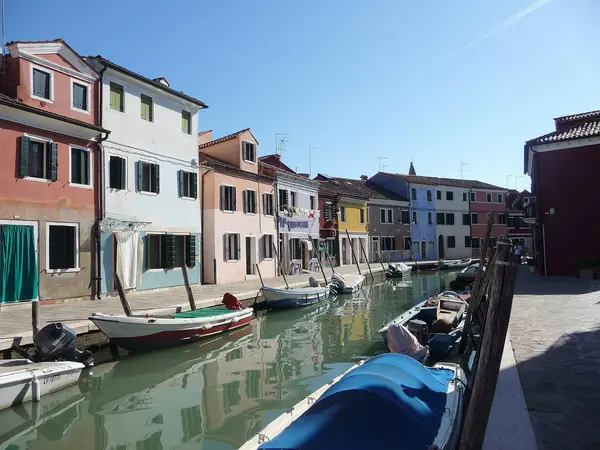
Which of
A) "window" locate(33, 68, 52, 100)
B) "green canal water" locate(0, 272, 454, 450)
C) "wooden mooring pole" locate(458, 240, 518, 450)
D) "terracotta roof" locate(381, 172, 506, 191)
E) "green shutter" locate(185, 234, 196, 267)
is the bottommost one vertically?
"green canal water" locate(0, 272, 454, 450)

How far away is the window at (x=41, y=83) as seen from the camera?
1468cm

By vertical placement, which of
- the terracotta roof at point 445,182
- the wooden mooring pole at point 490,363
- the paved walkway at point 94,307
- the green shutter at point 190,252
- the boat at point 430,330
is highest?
the terracotta roof at point 445,182

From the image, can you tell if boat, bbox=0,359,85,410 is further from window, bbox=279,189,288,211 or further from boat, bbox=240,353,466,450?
window, bbox=279,189,288,211

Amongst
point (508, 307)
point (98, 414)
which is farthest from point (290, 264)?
point (508, 307)

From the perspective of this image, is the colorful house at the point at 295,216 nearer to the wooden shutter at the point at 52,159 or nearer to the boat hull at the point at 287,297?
the boat hull at the point at 287,297

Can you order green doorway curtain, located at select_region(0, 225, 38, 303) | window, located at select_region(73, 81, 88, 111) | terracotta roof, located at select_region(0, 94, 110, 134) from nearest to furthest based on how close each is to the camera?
green doorway curtain, located at select_region(0, 225, 38, 303)
terracotta roof, located at select_region(0, 94, 110, 134)
window, located at select_region(73, 81, 88, 111)

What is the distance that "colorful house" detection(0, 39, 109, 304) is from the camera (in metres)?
13.7

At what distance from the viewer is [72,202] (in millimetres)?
15578

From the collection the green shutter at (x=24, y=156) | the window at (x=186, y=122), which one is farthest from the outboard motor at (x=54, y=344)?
the window at (x=186, y=122)

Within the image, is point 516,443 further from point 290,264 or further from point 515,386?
point 290,264

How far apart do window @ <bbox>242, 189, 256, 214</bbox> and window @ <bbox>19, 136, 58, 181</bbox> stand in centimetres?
1120

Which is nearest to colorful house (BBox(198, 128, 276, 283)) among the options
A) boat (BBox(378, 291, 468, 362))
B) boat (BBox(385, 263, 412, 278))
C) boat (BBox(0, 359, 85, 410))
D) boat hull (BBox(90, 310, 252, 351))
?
boat hull (BBox(90, 310, 252, 351))

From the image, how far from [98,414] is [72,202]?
31.8ft

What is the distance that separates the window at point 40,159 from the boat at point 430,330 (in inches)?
438
